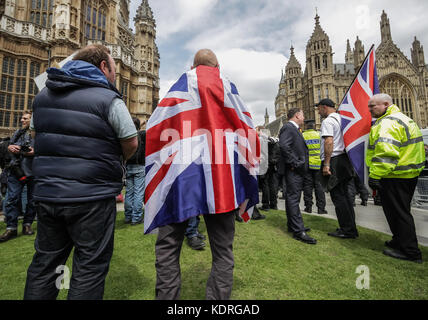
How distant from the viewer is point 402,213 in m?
2.89

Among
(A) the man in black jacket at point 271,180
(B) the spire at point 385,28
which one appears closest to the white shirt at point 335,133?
(A) the man in black jacket at point 271,180

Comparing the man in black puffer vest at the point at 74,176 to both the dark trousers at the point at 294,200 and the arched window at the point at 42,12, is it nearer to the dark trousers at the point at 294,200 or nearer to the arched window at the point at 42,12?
the dark trousers at the point at 294,200

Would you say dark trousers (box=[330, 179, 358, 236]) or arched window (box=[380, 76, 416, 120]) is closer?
dark trousers (box=[330, 179, 358, 236])

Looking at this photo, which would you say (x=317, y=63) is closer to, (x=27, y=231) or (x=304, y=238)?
(x=304, y=238)

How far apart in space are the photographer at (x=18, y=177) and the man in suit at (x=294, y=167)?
180 inches

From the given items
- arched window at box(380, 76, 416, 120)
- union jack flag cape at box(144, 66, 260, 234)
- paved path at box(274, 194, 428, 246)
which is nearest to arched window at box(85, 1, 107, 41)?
union jack flag cape at box(144, 66, 260, 234)

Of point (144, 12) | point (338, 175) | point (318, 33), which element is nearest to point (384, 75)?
point (318, 33)

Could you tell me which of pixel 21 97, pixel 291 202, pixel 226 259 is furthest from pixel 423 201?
pixel 21 97

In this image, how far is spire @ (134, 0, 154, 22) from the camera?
24844 mm

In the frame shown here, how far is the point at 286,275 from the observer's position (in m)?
2.39

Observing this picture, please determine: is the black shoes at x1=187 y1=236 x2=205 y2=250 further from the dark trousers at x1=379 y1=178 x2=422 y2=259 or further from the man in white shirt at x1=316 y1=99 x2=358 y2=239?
the dark trousers at x1=379 y1=178 x2=422 y2=259
